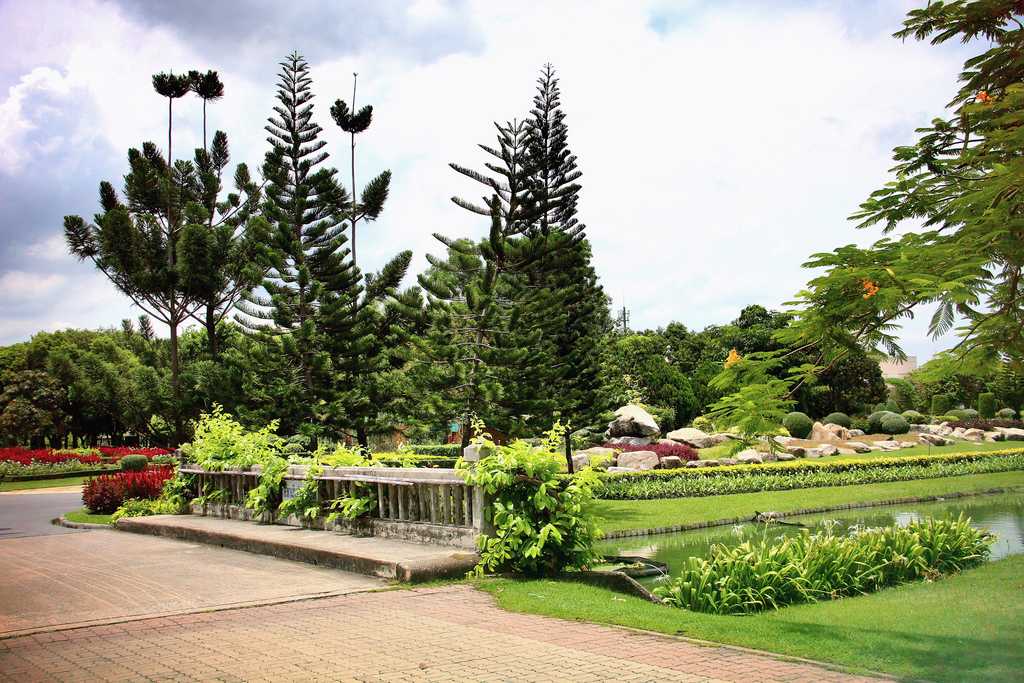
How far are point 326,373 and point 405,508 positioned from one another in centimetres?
1376

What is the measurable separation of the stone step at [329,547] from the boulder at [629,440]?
54.0 feet

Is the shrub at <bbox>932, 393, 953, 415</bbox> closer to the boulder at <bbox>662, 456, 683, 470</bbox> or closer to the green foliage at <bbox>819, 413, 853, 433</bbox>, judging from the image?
the green foliage at <bbox>819, 413, 853, 433</bbox>

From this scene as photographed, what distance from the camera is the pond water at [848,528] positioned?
34.2ft

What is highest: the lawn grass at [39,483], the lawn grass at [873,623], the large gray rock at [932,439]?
the large gray rock at [932,439]

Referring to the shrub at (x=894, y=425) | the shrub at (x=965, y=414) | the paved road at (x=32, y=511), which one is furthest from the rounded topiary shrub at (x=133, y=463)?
the shrub at (x=965, y=414)

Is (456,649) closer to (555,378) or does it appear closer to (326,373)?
(555,378)

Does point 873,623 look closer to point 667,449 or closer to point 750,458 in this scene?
point 667,449

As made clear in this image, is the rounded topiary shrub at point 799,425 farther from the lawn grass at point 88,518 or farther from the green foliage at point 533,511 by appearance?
the green foliage at point 533,511

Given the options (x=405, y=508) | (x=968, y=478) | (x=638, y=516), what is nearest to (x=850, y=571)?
(x=405, y=508)

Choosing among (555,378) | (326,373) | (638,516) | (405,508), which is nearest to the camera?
(405,508)

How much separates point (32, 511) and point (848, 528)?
51.7 ft

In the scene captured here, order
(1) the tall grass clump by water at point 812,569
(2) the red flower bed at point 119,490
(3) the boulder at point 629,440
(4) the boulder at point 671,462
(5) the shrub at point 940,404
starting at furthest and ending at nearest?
(5) the shrub at point 940,404 → (3) the boulder at point 629,440 → (4) the boulder at point 671,462 → (2) the red flower bed at point 119,490 → (1) the tall grass clump by water at point 812,569

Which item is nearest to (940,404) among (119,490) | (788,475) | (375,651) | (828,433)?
(828,433)

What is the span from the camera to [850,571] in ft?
24.2
